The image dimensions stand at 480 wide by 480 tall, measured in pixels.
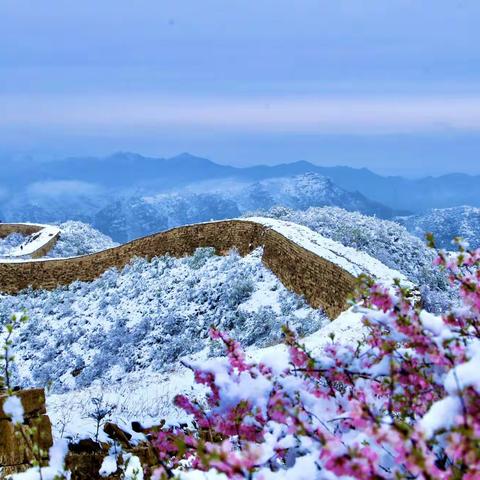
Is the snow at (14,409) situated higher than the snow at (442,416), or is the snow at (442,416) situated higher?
the snow at (442,416)

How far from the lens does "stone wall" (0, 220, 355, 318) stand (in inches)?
536

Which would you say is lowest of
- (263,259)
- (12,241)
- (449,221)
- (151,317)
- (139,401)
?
(449,221)

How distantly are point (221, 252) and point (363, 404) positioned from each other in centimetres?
1765

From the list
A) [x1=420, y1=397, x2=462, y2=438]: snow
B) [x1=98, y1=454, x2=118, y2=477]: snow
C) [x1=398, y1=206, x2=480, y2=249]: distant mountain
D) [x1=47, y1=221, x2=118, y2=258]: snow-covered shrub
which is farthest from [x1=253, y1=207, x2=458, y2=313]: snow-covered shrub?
[x1=398, y1=206, x2=480, y2=249]: distant mountain

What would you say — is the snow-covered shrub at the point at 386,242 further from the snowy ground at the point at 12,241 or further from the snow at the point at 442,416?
the snowy ground at the point at 12,241

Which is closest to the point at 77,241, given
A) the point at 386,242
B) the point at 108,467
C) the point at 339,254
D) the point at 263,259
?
the point at 386,242

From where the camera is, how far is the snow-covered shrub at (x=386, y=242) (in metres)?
18.9

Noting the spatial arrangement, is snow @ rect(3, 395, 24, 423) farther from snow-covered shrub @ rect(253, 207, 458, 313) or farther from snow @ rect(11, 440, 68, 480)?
snow-covered shrub @ rect(253, 207, 458, 313)

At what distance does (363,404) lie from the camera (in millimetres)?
2506

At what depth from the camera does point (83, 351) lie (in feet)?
57.9

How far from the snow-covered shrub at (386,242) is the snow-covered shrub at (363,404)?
579 inches

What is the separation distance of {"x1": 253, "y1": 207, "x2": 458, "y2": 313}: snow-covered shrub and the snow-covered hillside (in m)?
3.90

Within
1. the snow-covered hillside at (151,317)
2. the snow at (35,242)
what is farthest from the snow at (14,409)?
the snow at (35,242)

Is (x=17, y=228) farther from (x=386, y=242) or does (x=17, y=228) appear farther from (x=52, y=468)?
(x=52, y=468)
